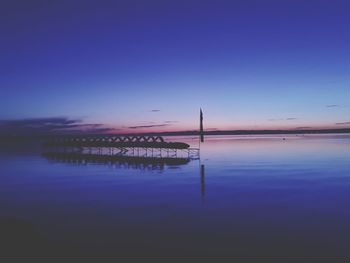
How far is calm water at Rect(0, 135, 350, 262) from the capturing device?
15.2 m

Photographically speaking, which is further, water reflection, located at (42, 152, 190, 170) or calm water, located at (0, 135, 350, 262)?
water reflection, located at (42, 152, 190, 170)

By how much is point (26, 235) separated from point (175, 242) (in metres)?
7.25

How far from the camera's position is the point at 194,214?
21109 millimetres

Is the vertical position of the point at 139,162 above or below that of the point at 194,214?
above

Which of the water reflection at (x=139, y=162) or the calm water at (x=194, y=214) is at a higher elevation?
the water reflection at (x=139, y=162)

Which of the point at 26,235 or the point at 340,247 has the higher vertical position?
the point at 26,235

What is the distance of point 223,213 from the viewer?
21.2 m

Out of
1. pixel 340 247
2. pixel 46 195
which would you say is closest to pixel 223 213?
pixel 340 247

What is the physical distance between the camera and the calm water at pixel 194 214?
15180mm

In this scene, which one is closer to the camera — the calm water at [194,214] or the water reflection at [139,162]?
the calm water at [194,214]

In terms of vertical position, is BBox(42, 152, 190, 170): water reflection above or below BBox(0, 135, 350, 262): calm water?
above

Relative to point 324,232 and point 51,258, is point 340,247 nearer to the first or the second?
point 324,232

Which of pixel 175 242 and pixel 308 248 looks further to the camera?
pixel 175 242

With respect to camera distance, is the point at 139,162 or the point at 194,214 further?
the point at 139,162
